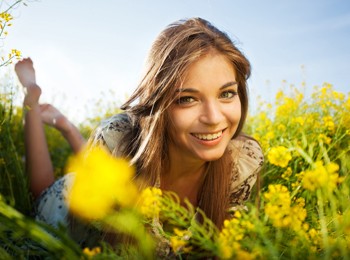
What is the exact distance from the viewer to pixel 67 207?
2598 mm

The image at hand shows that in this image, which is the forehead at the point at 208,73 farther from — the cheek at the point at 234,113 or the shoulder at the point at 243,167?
the shoulder at the point at 243,167

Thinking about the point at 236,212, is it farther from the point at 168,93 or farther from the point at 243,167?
the point at 243,167

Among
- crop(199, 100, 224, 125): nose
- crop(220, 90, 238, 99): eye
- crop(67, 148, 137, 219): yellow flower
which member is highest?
crop(220, 90, 238, 99): eye

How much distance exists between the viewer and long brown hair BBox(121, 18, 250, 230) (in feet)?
5.88

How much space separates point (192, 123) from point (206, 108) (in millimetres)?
99

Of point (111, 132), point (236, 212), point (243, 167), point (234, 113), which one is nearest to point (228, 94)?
point (234, 113)

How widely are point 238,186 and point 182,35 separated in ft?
3.00

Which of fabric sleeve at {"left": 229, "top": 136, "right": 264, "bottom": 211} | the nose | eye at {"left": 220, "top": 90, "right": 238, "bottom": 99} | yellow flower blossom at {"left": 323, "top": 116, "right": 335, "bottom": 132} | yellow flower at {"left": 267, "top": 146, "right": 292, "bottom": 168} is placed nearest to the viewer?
yellow flower at {"left": 267, "top": 146, "right": 292, "bottom": 168}

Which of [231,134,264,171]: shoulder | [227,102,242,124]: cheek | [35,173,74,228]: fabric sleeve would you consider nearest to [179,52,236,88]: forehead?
[227,102,242,124]: cheek

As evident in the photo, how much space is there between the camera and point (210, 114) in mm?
1676

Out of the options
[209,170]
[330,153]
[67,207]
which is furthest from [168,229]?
[330,153]

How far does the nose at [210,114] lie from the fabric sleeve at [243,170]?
0.59 metres

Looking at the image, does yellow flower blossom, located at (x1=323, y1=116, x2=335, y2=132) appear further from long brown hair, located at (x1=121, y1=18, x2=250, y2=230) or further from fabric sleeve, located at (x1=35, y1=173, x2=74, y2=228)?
fabric sleeve, located at (x1=35, y1=173, x2=74, y2=228)

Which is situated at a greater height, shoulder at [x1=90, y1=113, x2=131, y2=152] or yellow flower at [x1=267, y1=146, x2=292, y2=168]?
yellow flower at [x1=267, y1=146, x2=292, y2=168]
